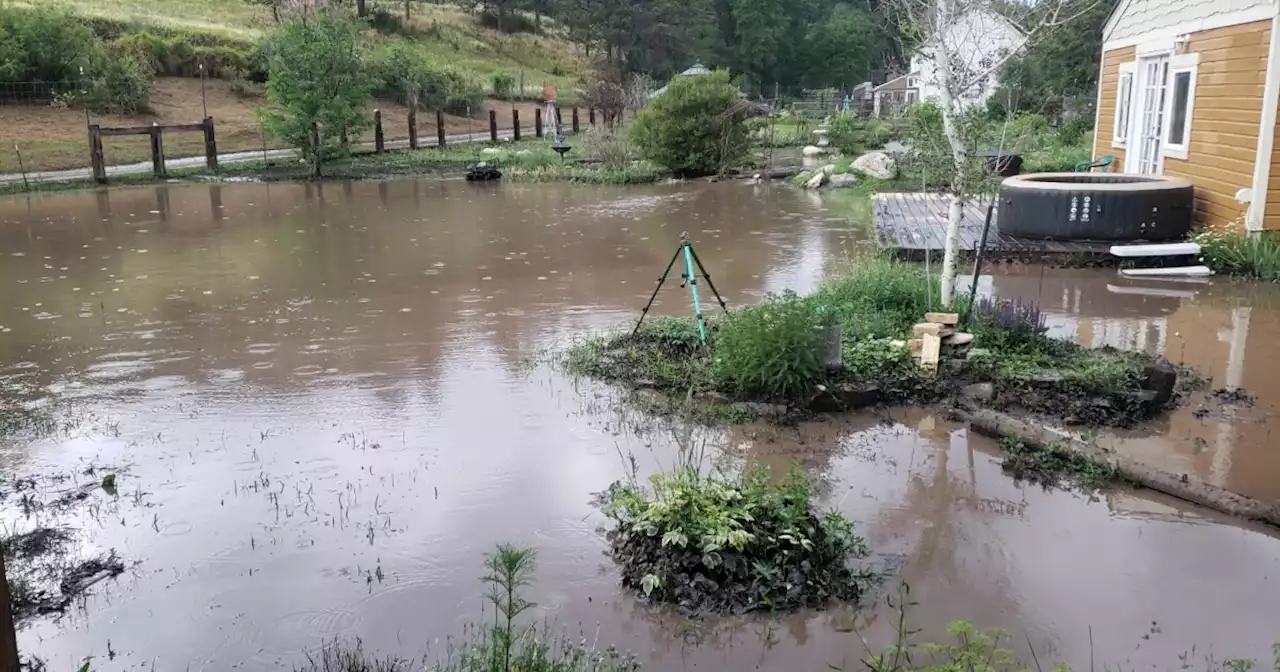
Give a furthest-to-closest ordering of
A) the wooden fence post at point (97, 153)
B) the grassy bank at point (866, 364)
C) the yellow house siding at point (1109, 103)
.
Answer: the wooden fence post at point (97, 153), the yellow house siding at point (1109, 103), the grassy bank at point (866, 364)

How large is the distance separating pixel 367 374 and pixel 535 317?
7.20 feet

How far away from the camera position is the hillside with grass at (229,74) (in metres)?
27.5

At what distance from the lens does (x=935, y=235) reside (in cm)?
1238

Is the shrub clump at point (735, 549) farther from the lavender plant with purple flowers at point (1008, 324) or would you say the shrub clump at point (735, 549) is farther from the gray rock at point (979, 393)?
the lavender plant with purple flowers at point (1008, 324)

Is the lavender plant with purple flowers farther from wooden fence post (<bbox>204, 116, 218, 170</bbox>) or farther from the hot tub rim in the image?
wooden fence post (<bbox>204, 116, 218, 170</bbox>)

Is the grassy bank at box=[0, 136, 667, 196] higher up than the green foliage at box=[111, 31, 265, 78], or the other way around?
the green foliage at box=[111, 31, 265, 78]

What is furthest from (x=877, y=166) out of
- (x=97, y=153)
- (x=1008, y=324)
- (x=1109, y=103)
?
(x=97, y=153)

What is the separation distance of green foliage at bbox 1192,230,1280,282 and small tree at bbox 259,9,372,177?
19.6m

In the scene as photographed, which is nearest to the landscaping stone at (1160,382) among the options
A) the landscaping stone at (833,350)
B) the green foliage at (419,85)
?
the landscaping stone at (833,350)

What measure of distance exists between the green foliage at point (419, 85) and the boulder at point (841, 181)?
2024 cm

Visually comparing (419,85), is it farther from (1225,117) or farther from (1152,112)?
(1225,117)

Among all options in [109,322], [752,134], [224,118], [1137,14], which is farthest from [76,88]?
[1137,14]

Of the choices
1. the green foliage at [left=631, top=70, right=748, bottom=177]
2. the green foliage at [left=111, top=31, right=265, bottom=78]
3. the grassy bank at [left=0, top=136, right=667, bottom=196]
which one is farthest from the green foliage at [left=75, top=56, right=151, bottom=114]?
the green foliage at [left=631, top=70, right=748, bottom=177]

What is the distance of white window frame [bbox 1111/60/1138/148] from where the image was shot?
14430 mm
